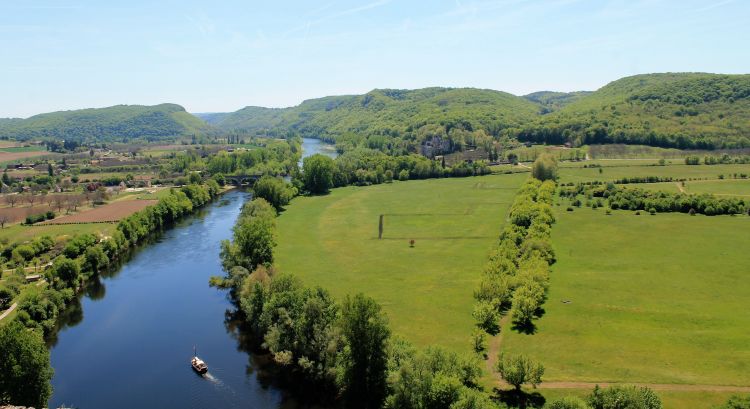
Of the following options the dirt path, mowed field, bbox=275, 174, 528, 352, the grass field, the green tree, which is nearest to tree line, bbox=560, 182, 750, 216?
the grass field

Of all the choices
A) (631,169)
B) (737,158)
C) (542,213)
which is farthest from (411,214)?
(737,158)

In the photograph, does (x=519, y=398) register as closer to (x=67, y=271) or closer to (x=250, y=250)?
(x=250, y=250)

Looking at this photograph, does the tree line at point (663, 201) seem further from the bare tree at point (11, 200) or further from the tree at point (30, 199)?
the bare tree at point (11, 200)

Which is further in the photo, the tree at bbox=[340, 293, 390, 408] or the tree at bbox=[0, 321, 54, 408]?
the tree at bbox=[340, 293, 390, 408]

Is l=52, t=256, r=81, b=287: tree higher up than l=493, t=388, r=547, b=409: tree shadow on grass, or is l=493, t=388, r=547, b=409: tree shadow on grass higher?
l=52, t=256, r=81, b=287: tree

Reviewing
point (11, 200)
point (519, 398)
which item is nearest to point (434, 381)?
point (519, 398)

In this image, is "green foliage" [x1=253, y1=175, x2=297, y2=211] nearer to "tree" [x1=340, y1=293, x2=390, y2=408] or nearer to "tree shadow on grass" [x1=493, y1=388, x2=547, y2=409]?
"tree" [x1=340, y1=293, x2=390, y2=408]
